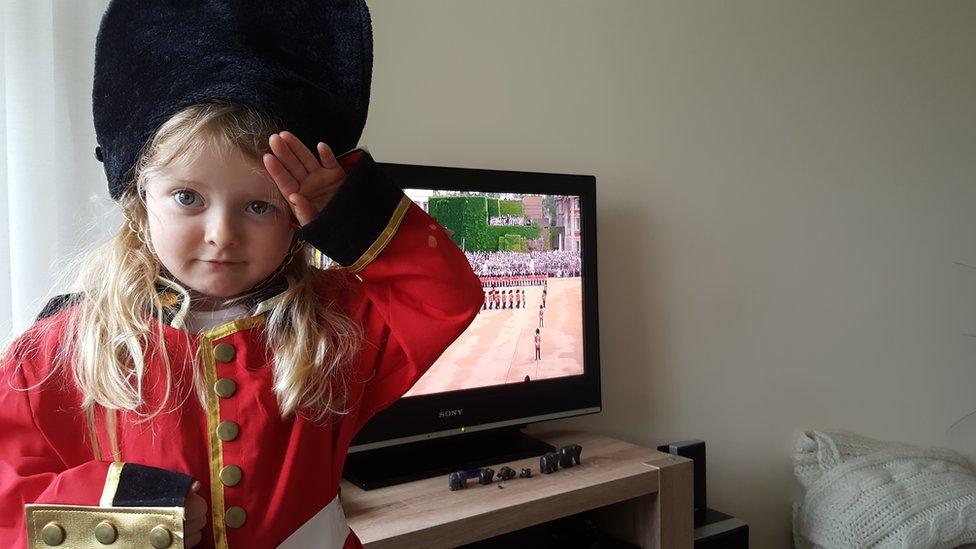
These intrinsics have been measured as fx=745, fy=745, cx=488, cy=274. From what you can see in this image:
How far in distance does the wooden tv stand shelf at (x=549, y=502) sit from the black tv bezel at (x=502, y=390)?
0.35ft

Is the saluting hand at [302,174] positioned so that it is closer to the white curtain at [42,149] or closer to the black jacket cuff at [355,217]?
the black jacket cuff at [355,217]

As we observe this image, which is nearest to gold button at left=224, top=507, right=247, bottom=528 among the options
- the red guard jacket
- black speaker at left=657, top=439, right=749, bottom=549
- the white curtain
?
the red guard jacket

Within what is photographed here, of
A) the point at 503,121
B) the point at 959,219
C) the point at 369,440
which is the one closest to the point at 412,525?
the point at 369,440

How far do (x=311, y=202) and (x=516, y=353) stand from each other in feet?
3.68

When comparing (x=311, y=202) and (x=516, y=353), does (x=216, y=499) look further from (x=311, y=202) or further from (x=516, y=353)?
(x=516, y=353)

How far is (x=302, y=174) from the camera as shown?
667mm

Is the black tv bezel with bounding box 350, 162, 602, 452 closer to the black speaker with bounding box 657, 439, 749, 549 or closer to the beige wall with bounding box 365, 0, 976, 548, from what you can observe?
the beige wall with bounding box 365, 0, 976, 548

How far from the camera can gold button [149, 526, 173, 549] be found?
1.97 ft

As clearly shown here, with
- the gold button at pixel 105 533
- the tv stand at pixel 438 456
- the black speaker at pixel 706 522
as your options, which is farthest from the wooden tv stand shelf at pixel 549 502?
the gold button at pixel 105 533

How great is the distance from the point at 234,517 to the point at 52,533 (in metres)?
0.14

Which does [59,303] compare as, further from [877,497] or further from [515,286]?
[877,497]

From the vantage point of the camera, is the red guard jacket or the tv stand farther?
the tv stand

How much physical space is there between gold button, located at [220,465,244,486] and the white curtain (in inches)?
29.0

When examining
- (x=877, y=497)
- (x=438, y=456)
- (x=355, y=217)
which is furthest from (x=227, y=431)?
(x=877, y=497)
